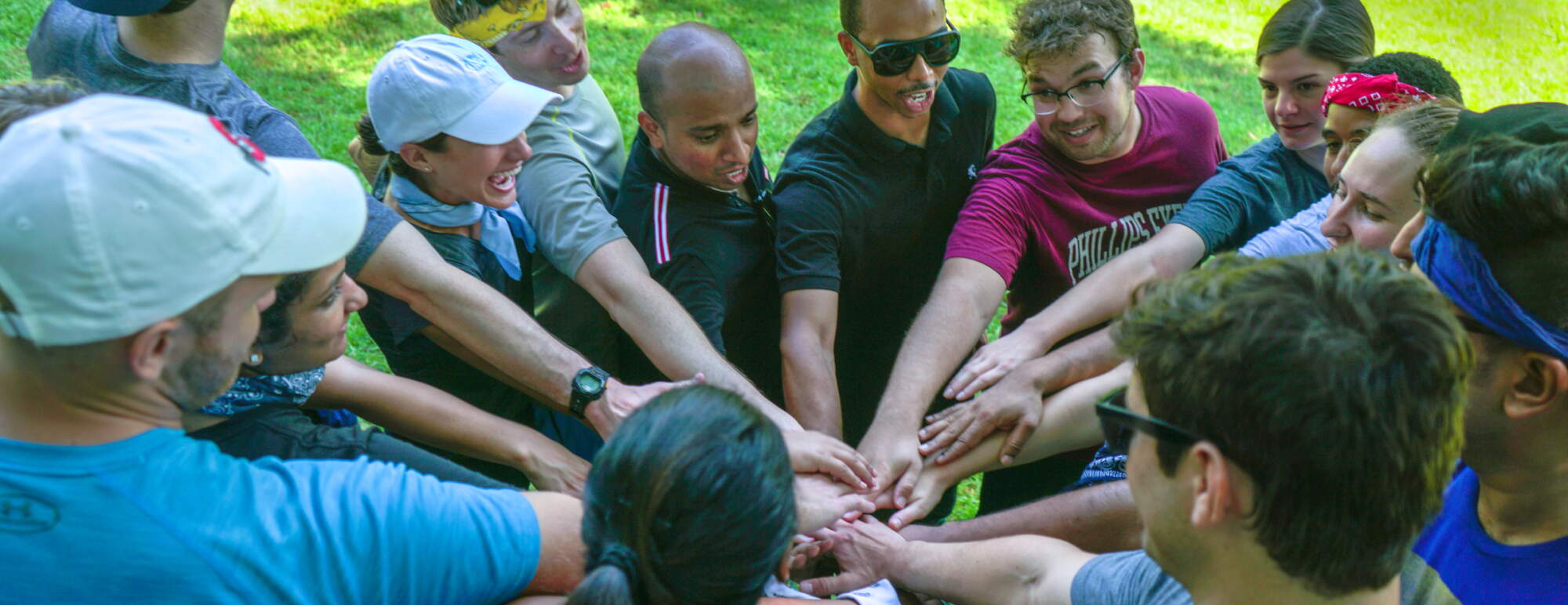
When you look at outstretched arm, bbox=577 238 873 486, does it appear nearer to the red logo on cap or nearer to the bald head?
the bald head

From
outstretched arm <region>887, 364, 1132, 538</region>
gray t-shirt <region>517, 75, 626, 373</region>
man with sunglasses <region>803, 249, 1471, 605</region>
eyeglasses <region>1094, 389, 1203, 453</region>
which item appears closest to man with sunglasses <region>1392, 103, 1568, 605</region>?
man with sunglasses <region>803, 249, 1471, 605</region>

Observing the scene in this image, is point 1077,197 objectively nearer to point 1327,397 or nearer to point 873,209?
point 873,209

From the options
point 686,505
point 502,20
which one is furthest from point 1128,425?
point 502,20

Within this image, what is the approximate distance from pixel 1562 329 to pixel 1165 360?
0.76 meters

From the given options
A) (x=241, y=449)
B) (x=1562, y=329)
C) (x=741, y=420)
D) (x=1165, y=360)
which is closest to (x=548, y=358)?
(x=241, y=449)

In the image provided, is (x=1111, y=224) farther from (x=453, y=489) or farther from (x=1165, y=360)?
(x=453, y=489)

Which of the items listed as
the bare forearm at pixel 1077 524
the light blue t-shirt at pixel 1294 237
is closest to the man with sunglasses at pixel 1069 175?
the light blue t-shirt at pixel 1294 237

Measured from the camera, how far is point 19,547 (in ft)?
4.61

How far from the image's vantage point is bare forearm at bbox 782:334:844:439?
2.95 meters

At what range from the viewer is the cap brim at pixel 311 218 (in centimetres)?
156

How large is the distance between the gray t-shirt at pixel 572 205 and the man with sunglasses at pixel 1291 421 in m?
1.87

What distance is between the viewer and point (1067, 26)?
129 inches

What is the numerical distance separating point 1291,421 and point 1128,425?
26cm

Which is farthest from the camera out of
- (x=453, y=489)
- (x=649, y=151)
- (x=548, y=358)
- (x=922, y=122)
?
(x=922, y=122)
